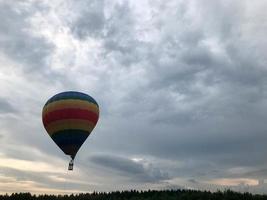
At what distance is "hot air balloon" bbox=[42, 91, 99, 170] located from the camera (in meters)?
65.1

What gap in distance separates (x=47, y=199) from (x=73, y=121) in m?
14.5

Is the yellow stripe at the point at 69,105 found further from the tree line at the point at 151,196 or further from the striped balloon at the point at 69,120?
the tree line at the point at 151,196

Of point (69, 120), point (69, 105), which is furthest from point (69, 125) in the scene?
point (69, 105)

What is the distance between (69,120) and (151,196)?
1695cm

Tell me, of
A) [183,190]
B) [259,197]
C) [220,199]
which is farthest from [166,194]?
[259,197]

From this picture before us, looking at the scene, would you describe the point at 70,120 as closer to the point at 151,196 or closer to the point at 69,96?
the point at 69,96

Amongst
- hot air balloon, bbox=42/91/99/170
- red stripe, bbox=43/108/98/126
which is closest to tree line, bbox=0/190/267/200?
hot air balloon, bbox=42/91/99/170

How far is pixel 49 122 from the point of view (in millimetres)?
66625

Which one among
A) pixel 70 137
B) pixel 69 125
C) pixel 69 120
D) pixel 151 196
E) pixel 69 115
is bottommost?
pixel 151 196

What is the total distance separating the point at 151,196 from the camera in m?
68.1

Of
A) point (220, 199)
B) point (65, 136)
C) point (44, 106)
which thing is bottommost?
point (220, 199)

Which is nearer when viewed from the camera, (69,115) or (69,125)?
(69,115)

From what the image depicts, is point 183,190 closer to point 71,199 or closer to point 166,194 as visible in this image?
point 166,194

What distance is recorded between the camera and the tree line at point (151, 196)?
59.7 metres
